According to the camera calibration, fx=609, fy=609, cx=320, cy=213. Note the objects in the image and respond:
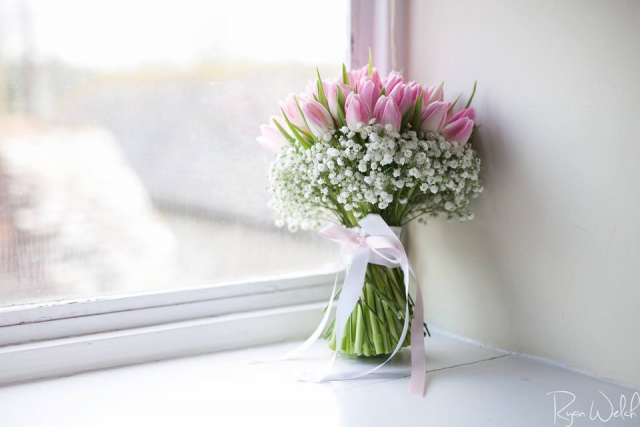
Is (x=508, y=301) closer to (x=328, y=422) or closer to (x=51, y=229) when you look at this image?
(x=328, y=422)

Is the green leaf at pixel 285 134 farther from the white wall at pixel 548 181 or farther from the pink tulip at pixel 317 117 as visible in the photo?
the white wall at pixel 548 181

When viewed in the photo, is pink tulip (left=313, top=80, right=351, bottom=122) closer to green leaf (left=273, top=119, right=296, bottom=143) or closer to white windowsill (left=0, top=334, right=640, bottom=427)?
green leaf (left=273, top=119, right=296, bottom=143)

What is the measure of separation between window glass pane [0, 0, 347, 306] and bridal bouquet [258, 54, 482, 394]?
0.16 meters

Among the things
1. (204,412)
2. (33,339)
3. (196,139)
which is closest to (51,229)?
(33,339)

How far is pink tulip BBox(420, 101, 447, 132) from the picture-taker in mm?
981

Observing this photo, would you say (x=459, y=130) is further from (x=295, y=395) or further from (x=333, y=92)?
(x=295, y=395)

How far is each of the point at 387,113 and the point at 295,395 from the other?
1.48 ft

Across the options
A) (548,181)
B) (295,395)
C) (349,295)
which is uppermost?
(548,181)

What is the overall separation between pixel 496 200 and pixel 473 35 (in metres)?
0.30

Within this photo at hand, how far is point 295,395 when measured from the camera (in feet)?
3.01
